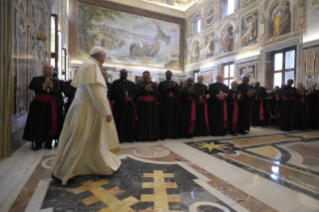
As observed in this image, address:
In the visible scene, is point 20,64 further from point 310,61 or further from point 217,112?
point 310,61

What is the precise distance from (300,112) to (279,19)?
20.0ft

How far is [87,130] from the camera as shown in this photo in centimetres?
242

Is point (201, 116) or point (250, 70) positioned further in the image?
point (250, 70)

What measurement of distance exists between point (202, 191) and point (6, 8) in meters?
4.25

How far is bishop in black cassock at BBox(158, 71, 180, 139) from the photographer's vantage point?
5473 millimetres

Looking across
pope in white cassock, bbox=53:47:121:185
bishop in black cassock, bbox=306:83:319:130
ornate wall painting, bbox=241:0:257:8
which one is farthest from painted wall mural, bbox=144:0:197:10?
pope in white cassock, bbox=53:47:121:185

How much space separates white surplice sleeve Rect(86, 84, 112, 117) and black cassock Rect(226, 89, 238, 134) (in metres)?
4.92

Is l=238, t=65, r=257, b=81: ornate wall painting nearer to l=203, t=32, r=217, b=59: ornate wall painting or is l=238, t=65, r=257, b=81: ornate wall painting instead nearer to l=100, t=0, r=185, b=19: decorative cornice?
l=203, t=32, r=217, b=59: ornate wall painting

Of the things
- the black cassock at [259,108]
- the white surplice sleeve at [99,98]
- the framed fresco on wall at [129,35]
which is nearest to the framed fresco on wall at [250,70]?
the black cassock at [259,108]

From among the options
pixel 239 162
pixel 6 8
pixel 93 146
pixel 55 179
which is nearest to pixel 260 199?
pixel 239 162

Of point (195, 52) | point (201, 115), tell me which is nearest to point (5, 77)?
point (201, 115)

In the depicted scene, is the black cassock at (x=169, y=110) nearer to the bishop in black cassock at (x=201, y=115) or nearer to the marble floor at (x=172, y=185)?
the bishop in black cassock at (x=201, y=115)

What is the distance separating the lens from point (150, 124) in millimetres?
5191

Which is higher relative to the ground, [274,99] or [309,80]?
[309,80]
